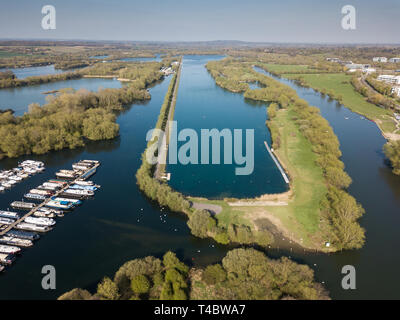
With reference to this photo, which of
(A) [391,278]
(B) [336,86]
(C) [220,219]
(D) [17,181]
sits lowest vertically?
(A) [391,278]

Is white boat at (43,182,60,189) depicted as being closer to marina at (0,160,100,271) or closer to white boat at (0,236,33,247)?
marina at (0,160,100,271)

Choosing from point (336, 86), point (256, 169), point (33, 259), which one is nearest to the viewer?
point (33, 259)

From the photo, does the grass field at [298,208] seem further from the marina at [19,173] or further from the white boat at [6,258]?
the marina at [19,173]

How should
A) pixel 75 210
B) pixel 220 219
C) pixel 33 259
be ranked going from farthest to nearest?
pixel 75 210, pixel 220 219, pixel 33 259

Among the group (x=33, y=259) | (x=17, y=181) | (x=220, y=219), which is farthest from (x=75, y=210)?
(x=220, y=219)

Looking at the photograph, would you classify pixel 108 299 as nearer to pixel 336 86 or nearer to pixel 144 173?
pixel 144 173

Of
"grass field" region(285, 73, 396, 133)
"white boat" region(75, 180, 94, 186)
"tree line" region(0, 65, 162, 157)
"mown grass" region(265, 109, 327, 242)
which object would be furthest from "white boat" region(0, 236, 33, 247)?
"grass field" region(285, 73, 396, 133)

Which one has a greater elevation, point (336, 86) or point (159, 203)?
point (336, 86)

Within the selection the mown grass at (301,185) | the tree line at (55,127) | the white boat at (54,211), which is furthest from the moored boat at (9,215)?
the mown grass at (301,185)

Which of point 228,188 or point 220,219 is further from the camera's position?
point 228,188
